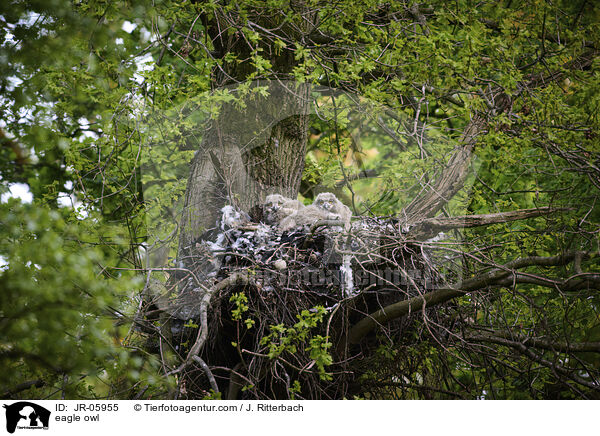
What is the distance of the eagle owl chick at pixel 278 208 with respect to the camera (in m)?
3.29

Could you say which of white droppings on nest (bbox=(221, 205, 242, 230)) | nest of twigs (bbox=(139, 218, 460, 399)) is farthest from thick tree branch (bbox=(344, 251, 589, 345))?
white droppings on nest (bbox=(221, 205, 242, 230))

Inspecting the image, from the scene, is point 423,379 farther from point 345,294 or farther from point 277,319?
point 277,319

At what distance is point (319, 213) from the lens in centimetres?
331

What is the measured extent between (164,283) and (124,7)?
5.75 feet

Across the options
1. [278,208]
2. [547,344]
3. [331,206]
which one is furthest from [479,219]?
[278,208]

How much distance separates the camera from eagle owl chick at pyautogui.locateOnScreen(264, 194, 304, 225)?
329cm

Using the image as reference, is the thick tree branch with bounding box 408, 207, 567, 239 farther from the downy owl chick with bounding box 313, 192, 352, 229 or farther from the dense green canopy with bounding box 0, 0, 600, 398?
the downy owl chick with bounding box 313, 192, 352, 229

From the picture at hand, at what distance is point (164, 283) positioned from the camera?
291 centimetres

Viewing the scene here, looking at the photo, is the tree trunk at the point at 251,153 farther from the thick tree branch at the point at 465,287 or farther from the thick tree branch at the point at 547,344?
the thick tree branch at the point at 547,344

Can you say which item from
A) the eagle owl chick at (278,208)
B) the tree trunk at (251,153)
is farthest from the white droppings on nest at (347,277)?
the tree trunk at (251,153)

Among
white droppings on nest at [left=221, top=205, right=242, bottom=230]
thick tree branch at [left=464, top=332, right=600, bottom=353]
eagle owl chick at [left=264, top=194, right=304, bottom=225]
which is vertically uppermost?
eagle owl chick at [left=264, top=194, right=304, bottom=225]

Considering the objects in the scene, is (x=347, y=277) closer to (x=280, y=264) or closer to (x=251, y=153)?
(x=280, y=264)
